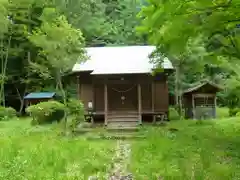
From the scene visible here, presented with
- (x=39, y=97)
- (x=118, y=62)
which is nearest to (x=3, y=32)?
(x=39, y=97)

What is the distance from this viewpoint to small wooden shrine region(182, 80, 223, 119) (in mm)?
22547

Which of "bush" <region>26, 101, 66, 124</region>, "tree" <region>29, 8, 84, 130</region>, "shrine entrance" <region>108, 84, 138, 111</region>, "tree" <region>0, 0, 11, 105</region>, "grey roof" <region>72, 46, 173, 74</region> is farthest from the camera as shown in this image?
"tree" <region>0, 0, 11, 105</region>

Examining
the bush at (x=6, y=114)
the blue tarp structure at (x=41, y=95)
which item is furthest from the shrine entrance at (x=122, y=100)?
the bush at (x=6, y=114)

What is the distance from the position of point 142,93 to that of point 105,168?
13.5m

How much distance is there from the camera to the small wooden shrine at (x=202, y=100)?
22.5 meters

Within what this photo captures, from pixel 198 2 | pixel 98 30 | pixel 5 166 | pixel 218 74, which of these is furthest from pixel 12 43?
pixel 198 2

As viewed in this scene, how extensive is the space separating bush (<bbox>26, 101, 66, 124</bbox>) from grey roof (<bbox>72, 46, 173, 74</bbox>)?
2555 millimetres

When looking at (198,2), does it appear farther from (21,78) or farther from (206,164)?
(21,78)

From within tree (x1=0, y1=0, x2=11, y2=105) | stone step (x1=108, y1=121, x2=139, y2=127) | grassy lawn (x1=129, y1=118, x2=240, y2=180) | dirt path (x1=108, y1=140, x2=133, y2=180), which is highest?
tree (x1=0, y1=0, x2=11, y2=105)

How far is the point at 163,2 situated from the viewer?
191 inches

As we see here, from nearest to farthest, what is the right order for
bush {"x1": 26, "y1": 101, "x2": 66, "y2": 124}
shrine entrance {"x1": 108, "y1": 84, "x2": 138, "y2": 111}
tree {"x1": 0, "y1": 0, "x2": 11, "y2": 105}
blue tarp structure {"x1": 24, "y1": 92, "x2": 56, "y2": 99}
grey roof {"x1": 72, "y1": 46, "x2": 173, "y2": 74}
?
bush {"x1": 26, "y1": 101, "x2": 66, "y2": 124} → grey roof {"x1": 72, "y1": 46, "x2": 173, "y2": 74} → shrine entrance {"x1": 108, "y1": 84, "x2": 138, "y2": 111} → tree {"x1": 0, "y1": 0, "x2": 11, "y2": 105} → blue tarp structure {"x1": 24, "y1": 92, "x2": 56, "y2": 99}

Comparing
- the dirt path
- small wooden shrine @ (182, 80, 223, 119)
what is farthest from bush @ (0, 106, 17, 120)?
the dirt path

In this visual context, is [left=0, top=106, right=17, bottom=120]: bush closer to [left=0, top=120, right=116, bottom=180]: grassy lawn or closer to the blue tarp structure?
the blue tarp structure

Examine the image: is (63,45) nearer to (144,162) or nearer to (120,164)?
(120,164)
